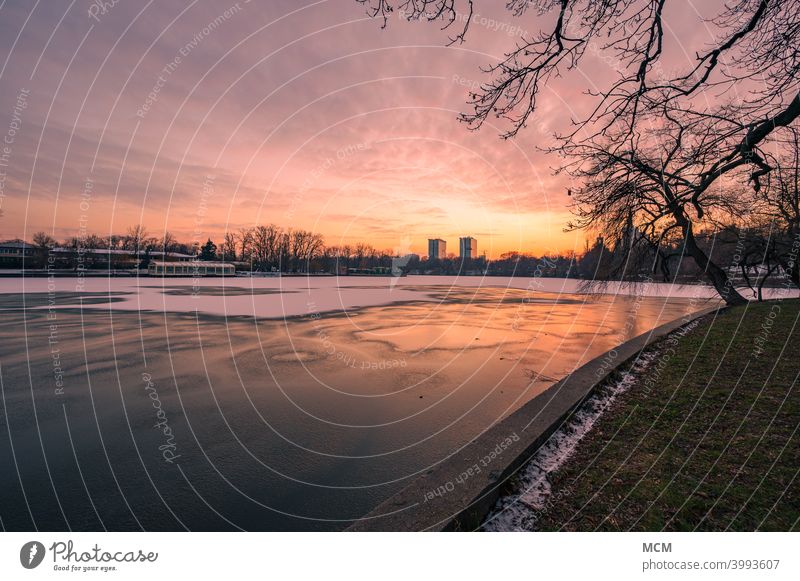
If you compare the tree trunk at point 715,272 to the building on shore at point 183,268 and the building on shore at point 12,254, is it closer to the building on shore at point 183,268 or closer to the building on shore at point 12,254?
the building on shore at point 183,268

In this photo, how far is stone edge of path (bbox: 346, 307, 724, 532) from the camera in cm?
310

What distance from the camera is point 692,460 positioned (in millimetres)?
4090

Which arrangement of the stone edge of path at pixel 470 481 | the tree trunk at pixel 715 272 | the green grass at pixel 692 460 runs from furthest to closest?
the tree trunk at pixel 715 272, the green grass at pixel 692 460, the stone edge of path at pixel 470 481

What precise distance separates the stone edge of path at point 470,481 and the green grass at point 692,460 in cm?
50

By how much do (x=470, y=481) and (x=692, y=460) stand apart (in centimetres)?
280

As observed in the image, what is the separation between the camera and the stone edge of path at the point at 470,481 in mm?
3100

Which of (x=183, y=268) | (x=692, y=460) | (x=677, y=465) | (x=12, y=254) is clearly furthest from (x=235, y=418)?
(x=12, y=254)

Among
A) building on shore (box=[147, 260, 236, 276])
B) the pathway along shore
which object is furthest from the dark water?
building on shore (box=[147, 260, 236, 276])

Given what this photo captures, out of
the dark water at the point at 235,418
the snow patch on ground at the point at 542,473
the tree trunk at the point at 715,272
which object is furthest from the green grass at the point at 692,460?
the tree trunk at the point at 715,272

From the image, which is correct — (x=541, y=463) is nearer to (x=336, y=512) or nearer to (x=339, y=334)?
(x=336, y=512)

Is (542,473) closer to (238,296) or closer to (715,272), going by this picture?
(715,272)

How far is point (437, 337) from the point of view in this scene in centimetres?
1421
